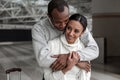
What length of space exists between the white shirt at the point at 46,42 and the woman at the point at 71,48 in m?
0.03

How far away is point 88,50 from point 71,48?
0.33 feet

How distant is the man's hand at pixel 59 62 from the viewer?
4.83 feet

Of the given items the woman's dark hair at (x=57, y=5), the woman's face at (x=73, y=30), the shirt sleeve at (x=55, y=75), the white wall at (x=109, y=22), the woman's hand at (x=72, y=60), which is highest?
the woman's dark hair at (x=57, y=5)

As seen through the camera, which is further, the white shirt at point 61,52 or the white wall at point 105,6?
the white wall at point 105,6

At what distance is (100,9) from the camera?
12.1 m

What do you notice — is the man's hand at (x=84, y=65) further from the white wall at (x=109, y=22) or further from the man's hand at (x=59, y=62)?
the white wall at (x=109, y=22)

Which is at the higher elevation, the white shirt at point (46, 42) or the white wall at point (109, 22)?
the white shirt at point (46, 42)

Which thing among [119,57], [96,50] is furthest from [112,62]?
[96,50]

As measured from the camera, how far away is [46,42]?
5.29 ft

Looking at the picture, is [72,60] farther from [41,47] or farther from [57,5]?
[57,5]

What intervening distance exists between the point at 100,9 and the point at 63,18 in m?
10.7

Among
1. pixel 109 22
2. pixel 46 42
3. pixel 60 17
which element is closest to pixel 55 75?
pixel 46 42

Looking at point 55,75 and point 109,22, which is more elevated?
point 55,75

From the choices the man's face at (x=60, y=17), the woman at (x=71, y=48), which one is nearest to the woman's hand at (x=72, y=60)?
the woman at (x=71, y=48)
